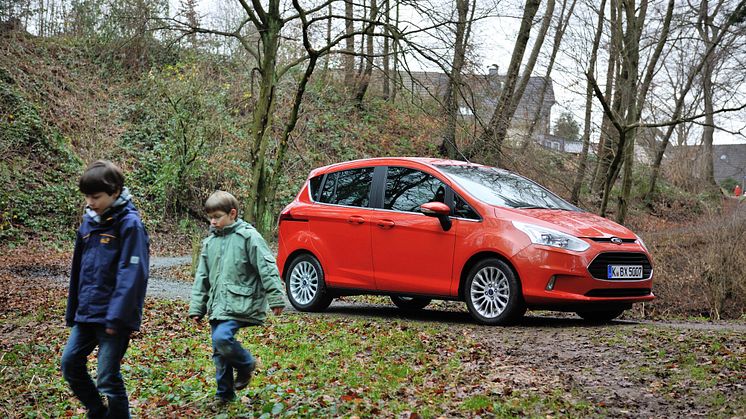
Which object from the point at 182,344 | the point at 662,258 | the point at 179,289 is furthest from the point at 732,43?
the point at 182,344

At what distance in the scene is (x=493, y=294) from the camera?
30.7ft

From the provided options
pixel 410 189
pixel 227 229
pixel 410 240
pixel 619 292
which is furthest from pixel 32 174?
pixel 227 229

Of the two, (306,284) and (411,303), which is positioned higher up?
(306,284)

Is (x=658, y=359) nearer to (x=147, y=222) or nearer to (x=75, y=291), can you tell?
(x=75, y=291)

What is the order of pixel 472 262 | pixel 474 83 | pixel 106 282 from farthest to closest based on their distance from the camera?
1. pixel 474 83
2. pixel 472 262
3. pixel 106 282

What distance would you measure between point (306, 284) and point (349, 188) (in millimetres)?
1433

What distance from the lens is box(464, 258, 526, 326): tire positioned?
9.11 metres

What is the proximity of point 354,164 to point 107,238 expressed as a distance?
6.53 metres

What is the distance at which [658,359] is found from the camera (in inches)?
281

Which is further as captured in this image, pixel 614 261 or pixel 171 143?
A: pixel 171 143

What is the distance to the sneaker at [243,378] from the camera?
5.88 metres

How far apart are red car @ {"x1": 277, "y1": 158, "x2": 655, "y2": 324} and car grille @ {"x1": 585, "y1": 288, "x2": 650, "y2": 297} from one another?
15 mm

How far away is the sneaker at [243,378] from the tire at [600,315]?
5.19 m

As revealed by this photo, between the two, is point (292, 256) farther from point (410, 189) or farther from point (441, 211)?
point (441, 211)
